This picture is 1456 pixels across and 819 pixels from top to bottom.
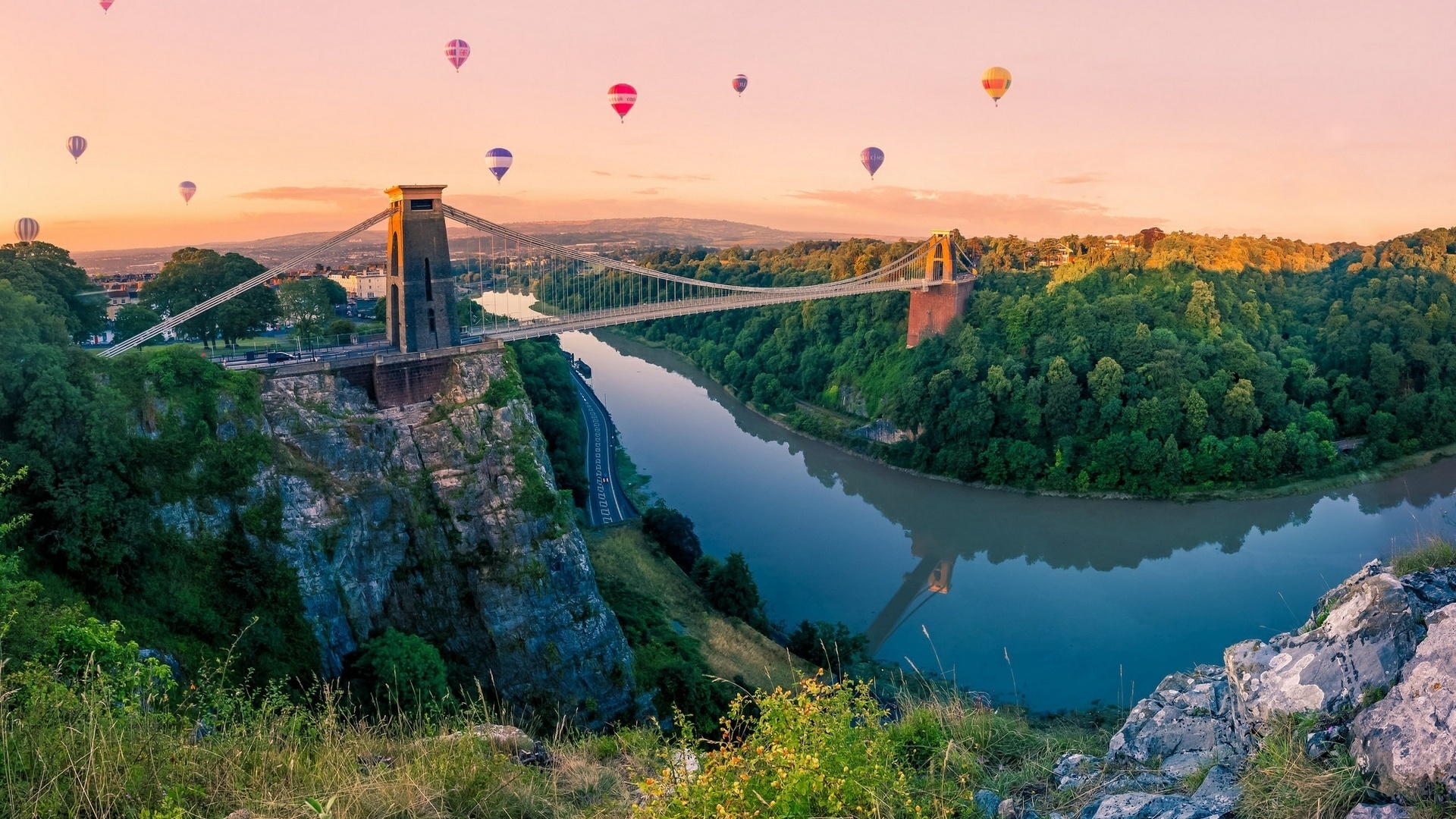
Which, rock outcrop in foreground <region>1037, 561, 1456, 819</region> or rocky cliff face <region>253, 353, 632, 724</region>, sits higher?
rock outcrop in foreground <region>1037, 561, 1456, 819</region>

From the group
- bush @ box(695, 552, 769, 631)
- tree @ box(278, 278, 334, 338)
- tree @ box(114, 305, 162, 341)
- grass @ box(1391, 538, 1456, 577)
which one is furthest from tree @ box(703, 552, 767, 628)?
grass @ box(1391, 538, 1456, 577)

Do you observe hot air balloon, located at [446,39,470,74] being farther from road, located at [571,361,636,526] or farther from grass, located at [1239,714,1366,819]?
grass, located at [1239,714,1366,819]

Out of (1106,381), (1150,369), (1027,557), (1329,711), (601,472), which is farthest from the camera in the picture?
(1150,369)

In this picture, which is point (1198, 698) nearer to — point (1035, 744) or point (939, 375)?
point (1035, 744)

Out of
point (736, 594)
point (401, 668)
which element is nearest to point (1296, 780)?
point (401, 668)

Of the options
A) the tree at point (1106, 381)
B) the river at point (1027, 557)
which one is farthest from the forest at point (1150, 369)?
the river at point (1027, 557)

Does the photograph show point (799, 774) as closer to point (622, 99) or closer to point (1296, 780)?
point (1296, 780)

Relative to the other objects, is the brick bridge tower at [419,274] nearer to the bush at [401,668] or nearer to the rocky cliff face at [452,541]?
the rocky cliff face at [452,541]
